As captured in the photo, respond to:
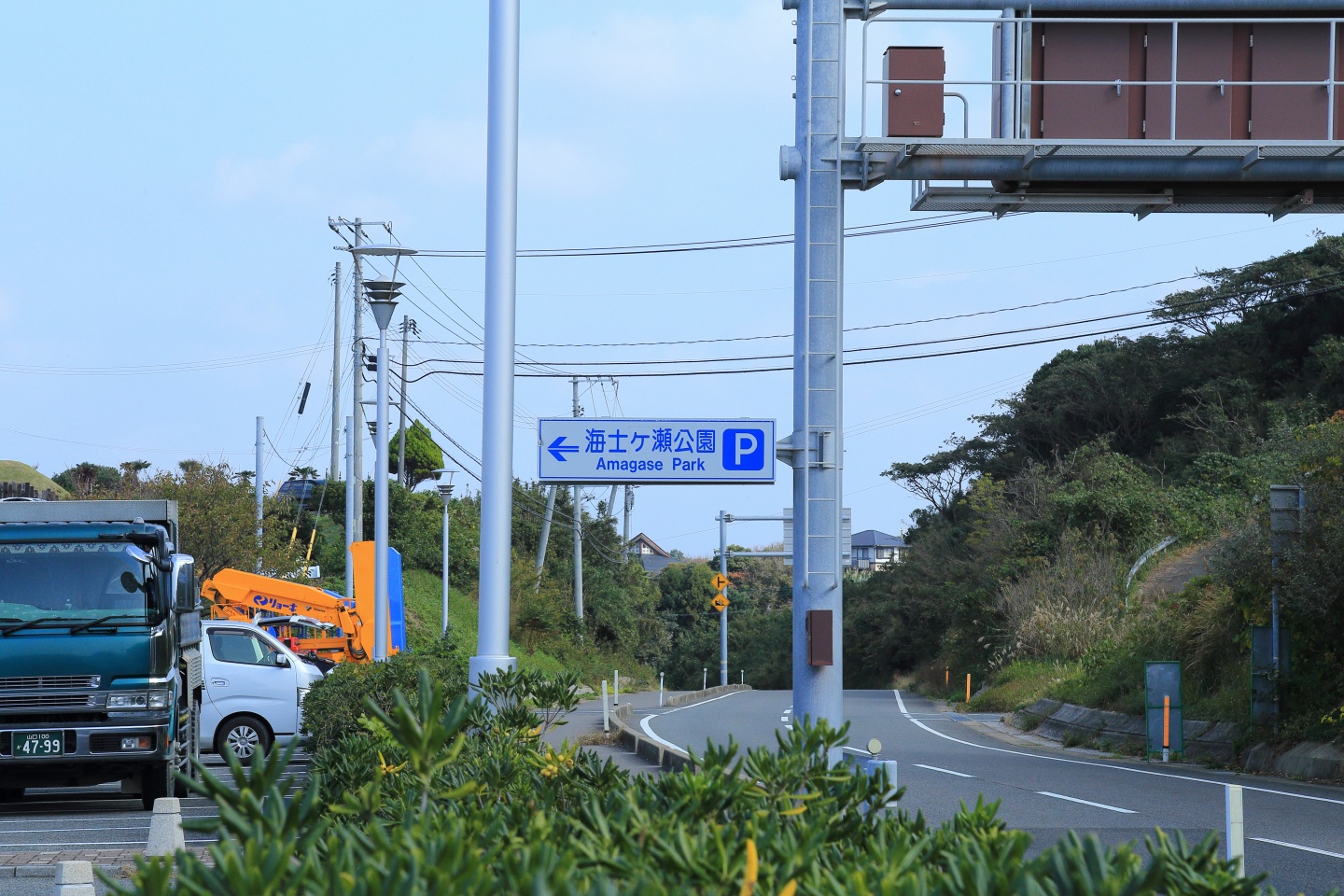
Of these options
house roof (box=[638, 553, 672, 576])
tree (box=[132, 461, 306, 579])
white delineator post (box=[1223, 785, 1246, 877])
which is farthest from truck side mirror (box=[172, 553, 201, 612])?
house roof (box=[638, 553, 672, 576])

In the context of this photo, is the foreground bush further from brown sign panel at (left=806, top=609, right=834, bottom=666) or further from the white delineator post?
brown sign panel at (left=806, top=609, right=834, bottom=666)

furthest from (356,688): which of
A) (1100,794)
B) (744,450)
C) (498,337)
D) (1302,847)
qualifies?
(1302,847)

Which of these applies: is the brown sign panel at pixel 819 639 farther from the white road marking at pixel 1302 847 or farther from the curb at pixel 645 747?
the white road marking at pixel 1302 847

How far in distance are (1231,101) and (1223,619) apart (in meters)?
11.0

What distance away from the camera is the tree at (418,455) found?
60219mm

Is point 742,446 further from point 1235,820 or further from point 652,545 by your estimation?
point 652,545

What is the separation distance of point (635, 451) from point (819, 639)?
7.46ft

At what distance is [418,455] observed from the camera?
60375 mm

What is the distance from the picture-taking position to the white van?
15.8 meters

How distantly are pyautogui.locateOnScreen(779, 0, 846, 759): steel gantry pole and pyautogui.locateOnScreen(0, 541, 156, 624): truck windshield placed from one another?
6170mm

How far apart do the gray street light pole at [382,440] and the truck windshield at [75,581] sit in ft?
23.2

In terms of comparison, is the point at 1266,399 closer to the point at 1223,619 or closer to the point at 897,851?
the point at 1223,619

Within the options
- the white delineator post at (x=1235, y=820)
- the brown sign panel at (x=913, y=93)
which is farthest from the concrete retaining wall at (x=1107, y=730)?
the white delineator post at (x=1235, y=820)

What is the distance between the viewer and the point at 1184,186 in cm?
1366
